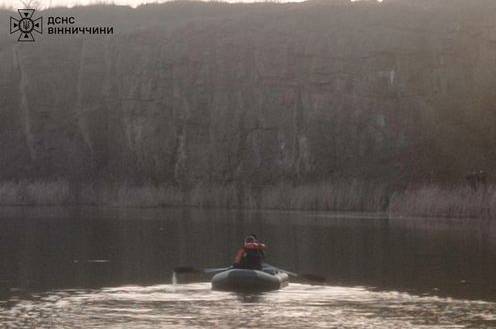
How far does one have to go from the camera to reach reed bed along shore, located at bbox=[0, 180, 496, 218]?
192 feet

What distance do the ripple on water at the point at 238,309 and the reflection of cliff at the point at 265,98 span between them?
166 feet

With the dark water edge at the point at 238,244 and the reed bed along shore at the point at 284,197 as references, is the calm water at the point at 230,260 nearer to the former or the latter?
the dark water edge at the point at 238,244

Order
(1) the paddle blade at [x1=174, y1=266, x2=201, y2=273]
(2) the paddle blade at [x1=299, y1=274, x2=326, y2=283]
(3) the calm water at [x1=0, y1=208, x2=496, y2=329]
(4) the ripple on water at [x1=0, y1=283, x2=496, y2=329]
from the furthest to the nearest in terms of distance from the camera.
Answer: (1) the paddle blade at [x1=174, y1=266, x2=201, y2=273] → (2) the paddle blade at [x1=299, y1=274, x2=326, y2=283] → (3) the calm water at [x1=0, y1=208, x2=496, y2=329] → (4) the ripple on water at [x1=0, y1=283, x2=496, y2=329]

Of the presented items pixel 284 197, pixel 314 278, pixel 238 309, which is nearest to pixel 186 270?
pixel 314 278

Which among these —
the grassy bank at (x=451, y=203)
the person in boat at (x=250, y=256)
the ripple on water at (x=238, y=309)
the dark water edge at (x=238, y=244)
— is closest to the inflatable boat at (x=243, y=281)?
→ the ripple on water at (x=238, y=309)

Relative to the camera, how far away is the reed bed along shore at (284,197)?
58375mm

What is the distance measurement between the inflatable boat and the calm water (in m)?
0.39

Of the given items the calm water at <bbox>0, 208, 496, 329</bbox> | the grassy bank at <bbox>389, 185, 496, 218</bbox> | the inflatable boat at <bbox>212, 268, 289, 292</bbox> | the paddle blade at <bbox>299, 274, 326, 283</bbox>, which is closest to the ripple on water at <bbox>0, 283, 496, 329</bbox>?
the calm water at <bbox>0, 208, 496, 329</bbox>

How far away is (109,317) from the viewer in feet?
83.1

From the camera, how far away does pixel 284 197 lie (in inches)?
2724

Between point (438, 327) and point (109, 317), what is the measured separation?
6333 mm

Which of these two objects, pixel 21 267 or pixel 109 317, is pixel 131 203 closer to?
pixel 21 267

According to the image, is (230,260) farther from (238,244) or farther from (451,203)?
(451,203)

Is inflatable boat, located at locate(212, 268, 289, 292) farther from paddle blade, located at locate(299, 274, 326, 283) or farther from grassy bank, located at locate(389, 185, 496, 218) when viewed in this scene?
grassy bank, located at locate(389, 185, 496, 218)
